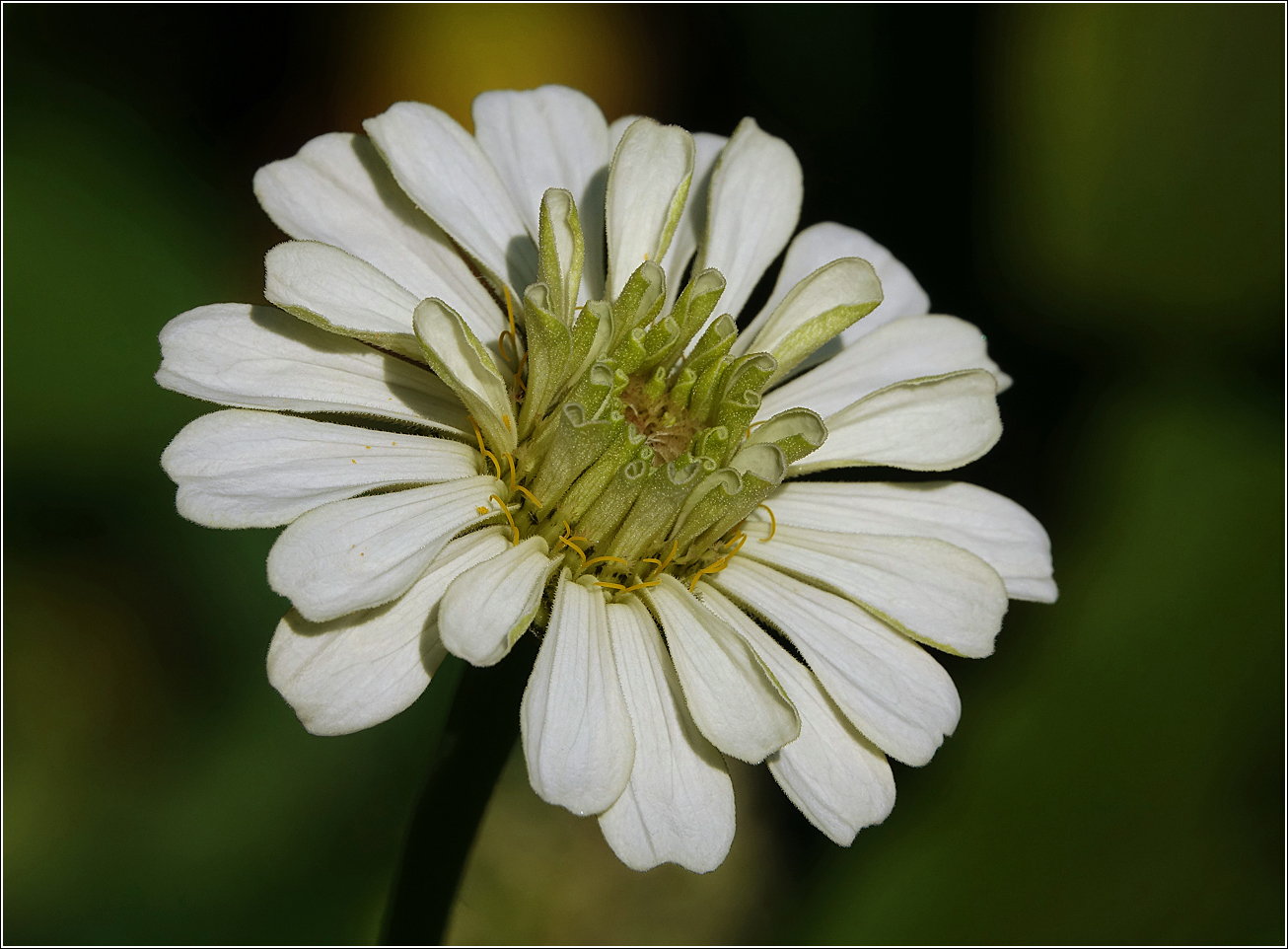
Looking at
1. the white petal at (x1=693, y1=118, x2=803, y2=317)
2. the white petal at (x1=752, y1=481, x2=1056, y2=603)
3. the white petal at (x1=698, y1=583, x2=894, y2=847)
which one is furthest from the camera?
the white petal at (x1=693, y1=118, x2=803, y2=317)

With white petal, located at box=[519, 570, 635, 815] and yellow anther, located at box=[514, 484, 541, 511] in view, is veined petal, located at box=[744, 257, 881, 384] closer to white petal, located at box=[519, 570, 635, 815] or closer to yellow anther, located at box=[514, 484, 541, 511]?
yellow anther, located at box=[514, 484, 541, 511]

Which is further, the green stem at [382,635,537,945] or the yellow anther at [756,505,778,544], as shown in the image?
the yellow anther at [756,505,778,544]

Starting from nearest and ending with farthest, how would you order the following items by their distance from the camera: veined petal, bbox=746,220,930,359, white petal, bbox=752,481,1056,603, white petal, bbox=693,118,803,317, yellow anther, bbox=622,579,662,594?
yellow anther, bbox=622,579,662,594
white petal, bbox=752,481,1056,603
white petal, bbox=693,118,803,317
veined petal, bbox=746,220,930,359

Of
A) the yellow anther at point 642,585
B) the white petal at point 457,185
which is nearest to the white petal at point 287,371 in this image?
the white petal at point 457,185

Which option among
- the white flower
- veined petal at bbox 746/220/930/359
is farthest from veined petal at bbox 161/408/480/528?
veined petal at bbox 746/220/930/359

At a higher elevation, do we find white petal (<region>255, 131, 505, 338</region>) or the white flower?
white petal (<region>255, 131, 505, 338</region>)

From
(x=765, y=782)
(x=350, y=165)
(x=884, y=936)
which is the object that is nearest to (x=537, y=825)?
(x=765, y=782)

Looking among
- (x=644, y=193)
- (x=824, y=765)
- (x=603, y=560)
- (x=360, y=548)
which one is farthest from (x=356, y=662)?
Answer: (x=644, y=193)

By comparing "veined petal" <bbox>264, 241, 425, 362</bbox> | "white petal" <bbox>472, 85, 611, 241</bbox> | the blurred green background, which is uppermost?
"white petal" <bbox>472, 85, 611, 241</bbox>

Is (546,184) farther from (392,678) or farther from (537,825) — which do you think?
(537,825)
